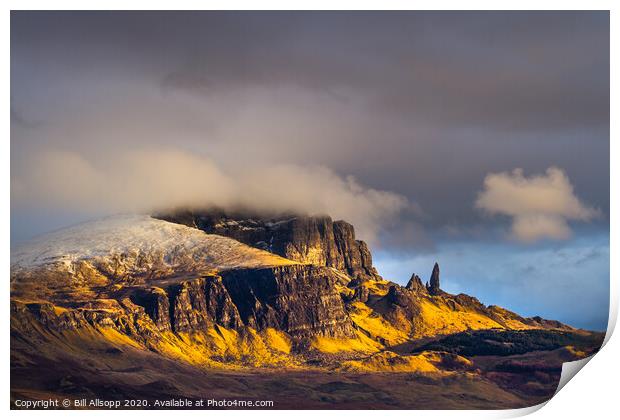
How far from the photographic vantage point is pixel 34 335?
121 metres

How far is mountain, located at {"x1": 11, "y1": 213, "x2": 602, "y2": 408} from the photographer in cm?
12062

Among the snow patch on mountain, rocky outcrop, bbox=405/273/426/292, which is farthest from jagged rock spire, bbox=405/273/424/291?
the snow patch on mountain

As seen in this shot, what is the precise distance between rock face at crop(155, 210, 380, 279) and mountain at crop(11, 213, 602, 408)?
235 mm

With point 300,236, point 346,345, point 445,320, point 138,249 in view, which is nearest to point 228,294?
point 138,249

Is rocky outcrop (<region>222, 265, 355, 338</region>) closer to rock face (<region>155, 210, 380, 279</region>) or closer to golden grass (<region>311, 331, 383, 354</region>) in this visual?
golden grass (<region>311, 331, 383, 354</region>)

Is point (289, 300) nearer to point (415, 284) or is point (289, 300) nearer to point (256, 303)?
point (256, 303)

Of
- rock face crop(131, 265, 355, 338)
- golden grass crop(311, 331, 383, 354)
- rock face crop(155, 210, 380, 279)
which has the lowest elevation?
golden grass crop(311, 331, 383, 354)

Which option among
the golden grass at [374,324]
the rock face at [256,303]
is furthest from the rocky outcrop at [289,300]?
the golden grass at [374,324]

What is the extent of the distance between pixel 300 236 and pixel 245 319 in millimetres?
23668

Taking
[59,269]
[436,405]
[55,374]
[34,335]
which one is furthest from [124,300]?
[436,405]

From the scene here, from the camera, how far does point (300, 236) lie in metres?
177

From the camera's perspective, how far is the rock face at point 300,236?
Answer: 543 ft
